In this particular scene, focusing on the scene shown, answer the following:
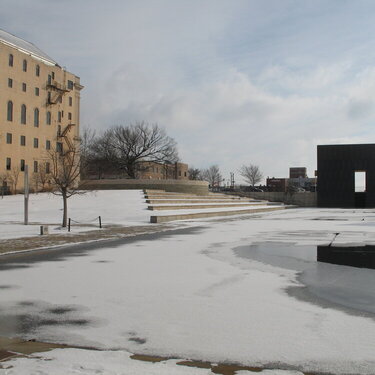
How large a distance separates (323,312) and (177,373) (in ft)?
10.2

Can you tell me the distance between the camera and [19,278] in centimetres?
914

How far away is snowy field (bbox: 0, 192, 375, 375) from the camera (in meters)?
4.46

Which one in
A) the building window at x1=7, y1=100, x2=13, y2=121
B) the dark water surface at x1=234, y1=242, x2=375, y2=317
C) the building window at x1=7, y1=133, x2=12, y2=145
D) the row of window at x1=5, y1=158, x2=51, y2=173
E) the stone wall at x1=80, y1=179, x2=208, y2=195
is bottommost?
the dark water surface at x1=234, y1=242, x2=375, y2=317

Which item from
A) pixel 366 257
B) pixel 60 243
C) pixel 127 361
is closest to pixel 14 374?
pixel 127 361

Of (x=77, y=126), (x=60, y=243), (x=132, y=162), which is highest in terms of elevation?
(x=77, y=126)

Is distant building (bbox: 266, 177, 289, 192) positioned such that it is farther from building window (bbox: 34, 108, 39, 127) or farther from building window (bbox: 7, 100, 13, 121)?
building window (bbox: 7, 100, 13, 121)

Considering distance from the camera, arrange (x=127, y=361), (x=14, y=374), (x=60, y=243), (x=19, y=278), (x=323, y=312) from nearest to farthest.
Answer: (x=14, y=374), (x=127, y=361), (x=323, y=312), (x=19, y=278), (x=60, y=243)

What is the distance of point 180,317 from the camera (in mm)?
6117

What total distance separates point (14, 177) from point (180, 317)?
166 feet

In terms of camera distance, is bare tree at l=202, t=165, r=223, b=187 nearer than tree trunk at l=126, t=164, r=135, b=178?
No

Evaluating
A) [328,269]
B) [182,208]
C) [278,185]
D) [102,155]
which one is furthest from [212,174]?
[328,269]

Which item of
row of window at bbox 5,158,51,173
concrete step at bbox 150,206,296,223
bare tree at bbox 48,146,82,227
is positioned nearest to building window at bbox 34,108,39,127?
row of window at bbox 5,158,51,173

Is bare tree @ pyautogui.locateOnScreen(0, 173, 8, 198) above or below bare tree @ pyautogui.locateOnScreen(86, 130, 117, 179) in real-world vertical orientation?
below

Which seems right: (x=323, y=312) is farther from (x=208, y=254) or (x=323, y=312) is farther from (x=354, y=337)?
(x=208, y=254)
